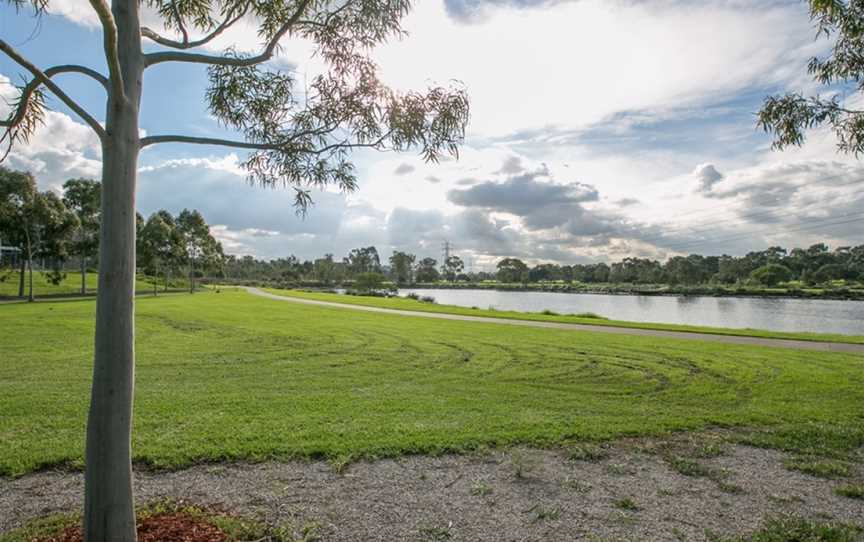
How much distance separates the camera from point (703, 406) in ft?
24.3

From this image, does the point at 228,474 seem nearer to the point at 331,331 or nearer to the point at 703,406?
the point at 703,406

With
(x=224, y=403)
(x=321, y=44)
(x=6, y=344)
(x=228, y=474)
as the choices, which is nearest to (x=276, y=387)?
(x=224, y=403)

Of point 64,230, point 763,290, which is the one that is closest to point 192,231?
point 64,230

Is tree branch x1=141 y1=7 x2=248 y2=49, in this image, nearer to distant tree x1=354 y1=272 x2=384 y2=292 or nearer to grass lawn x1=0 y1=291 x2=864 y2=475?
grass lawn x1=0 y1=291 x2=864 y2=475

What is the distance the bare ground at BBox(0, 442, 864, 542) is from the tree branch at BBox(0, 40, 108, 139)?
311cm

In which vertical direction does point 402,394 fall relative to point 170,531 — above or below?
below

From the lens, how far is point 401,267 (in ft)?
417

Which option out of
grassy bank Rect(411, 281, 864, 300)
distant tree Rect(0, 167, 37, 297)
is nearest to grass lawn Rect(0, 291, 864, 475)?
distant tree Rect(0, 167, 37, 297)

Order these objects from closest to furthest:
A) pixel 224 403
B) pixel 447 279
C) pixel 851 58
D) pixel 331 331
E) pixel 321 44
Result: pixel 321 44 < pixel 224 403 < pixel 851 58 < pixel 331 331 < pixel 447 279

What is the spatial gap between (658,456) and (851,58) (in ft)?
25.2

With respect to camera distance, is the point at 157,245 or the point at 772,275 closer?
the point at 157,245

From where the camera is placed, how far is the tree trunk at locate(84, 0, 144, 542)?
9.42 ft

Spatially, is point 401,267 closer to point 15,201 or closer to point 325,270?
point 325,270

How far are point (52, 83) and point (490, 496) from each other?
4482 mm
